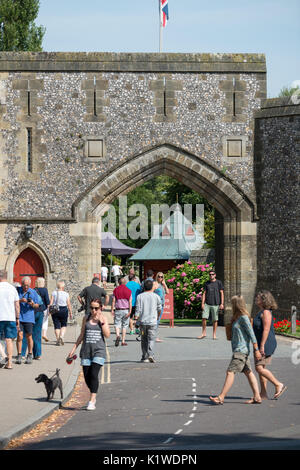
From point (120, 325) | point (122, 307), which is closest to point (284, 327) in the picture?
point (120, 325)

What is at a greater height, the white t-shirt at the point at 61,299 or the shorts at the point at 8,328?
the white t-shirt at the point at 61,299

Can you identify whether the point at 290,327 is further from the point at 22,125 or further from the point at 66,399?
the point at 66,399

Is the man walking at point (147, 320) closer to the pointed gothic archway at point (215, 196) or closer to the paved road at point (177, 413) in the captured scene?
the paved road at point (177, 413)

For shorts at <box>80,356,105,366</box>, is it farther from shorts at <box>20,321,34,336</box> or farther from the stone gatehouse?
the stone gatehouse

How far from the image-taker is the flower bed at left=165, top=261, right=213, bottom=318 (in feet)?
102

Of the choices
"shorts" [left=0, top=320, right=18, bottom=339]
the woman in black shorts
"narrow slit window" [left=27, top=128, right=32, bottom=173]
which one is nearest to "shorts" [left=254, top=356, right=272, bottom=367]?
the woman in black shorts

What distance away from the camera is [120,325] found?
1989cm

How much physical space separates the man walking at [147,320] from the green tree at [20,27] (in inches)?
1117

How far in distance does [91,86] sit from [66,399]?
48.4 ft

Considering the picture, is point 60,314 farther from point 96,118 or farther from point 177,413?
point 177,413

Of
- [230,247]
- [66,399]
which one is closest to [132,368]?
[66,399]

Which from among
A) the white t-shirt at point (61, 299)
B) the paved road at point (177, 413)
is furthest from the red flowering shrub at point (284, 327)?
the white t-shirt at point (61, 299)

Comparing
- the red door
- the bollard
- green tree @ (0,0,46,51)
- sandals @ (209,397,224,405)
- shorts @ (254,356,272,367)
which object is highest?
green tree @ (0,0,46,51)

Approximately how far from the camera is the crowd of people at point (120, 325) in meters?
11.0
